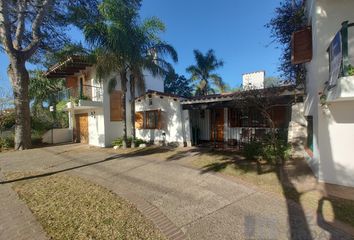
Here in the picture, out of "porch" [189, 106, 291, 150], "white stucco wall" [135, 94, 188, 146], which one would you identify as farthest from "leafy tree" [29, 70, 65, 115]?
"porch" [189, 106, 291, 150]

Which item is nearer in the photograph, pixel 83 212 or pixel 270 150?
pixel 83 212

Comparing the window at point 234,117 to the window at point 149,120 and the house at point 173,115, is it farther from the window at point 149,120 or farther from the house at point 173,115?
the window at point 149,120

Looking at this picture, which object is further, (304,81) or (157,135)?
(157,135)

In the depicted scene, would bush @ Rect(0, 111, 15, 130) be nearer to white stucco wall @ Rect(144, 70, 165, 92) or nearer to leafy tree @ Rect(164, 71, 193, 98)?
white stucco wall @ Rect(144, 70, 165, 92)

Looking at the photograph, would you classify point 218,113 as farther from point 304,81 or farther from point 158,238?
point 158,238

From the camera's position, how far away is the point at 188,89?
120 feet

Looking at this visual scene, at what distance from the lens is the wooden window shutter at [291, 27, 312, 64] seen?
691 cm

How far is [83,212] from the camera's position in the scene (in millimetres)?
4332

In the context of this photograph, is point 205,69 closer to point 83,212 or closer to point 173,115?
point 173,115

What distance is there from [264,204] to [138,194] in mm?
3132

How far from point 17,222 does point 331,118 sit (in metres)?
7.98

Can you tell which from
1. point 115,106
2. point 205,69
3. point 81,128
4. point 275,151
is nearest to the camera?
point 275,151

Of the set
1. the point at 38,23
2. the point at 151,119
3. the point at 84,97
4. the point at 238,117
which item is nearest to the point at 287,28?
the point at 238,117

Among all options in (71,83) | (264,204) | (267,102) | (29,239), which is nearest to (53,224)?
(29,239)
